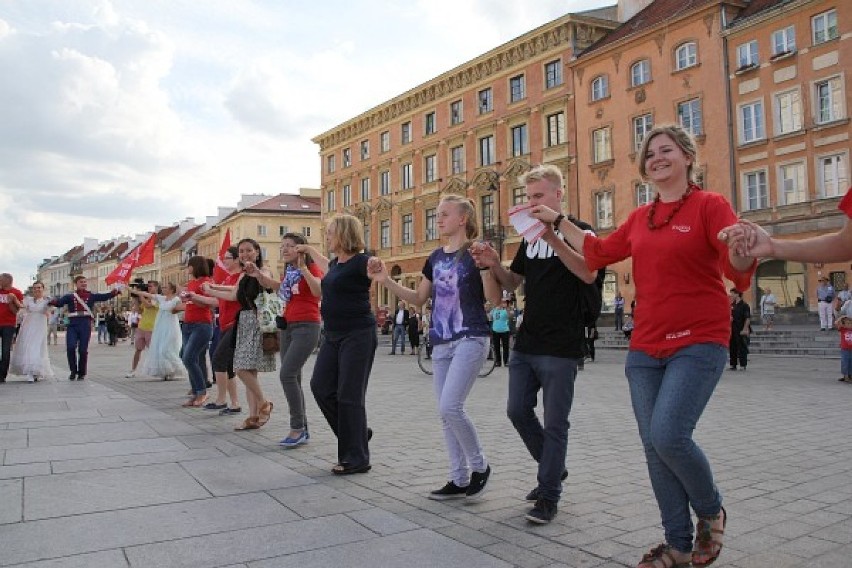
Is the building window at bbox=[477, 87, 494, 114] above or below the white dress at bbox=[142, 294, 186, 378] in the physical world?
above

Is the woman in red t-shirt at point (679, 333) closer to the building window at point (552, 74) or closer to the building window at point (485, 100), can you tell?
the building window at point (552, 74)

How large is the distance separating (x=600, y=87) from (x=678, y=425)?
3679cm

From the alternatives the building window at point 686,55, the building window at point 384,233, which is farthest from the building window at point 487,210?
the building window at point 686,55

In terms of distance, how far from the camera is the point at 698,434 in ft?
23.2

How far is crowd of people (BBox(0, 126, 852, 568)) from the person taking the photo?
10.1ft

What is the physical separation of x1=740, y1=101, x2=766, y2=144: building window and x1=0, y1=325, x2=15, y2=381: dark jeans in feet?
94.1

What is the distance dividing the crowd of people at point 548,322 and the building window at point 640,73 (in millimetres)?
31701

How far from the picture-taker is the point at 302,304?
650 cm

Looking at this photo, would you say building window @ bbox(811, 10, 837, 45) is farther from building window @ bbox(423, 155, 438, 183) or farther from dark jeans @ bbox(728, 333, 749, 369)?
building window @ bbox(423, 155, 438, 183)

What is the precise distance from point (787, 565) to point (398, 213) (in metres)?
49.1

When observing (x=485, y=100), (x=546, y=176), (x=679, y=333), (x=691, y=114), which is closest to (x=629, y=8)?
(x=485, y=100)

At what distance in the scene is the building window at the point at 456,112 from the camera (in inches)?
1822

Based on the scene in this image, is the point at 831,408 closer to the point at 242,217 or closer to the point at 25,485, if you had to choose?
the point at 25,485

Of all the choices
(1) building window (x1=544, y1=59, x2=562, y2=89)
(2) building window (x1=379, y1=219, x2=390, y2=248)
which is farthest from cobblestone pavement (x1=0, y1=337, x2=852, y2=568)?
(2) building window (x1=379, y1=219, x2=390, y2=248)
